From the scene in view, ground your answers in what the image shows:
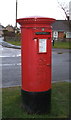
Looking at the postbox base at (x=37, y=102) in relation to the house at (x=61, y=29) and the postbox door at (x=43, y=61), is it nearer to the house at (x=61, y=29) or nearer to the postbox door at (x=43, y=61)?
the postbox door at (x=43, y=61)

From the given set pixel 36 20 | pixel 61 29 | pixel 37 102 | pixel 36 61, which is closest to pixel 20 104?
pixel 37 102

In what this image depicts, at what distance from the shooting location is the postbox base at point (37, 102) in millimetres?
4258

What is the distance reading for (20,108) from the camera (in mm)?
4520

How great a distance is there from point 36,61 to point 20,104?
1.08m

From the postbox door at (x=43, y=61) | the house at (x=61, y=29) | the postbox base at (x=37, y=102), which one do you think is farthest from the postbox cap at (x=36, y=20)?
the house at (x=61, y=29)

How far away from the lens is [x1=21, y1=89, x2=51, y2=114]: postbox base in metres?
4.26

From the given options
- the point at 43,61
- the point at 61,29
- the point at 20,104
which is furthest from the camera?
the point at 61,29

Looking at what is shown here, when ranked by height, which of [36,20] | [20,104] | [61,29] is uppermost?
[61,29]

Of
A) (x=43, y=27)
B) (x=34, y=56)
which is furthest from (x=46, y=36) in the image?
(x=34, y=56)

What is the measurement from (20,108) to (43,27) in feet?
5.53

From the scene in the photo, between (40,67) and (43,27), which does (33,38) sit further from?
(40,67)

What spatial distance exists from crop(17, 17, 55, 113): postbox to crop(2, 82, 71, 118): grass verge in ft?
0.60

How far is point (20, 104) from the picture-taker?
4.69 m

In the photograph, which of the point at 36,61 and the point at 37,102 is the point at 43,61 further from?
the point at 37,102
